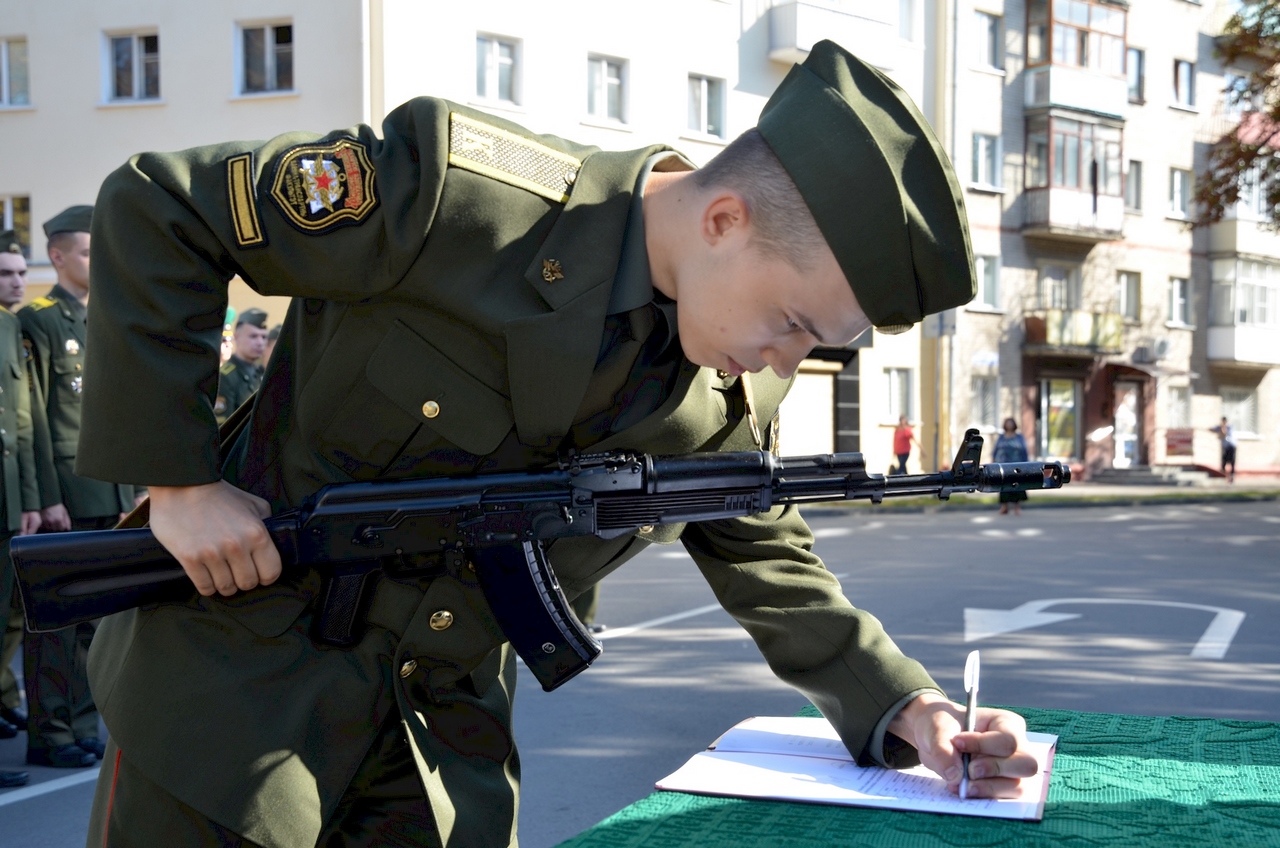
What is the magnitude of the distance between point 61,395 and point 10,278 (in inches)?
25.0

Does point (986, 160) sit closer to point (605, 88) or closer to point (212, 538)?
point (605, 88)

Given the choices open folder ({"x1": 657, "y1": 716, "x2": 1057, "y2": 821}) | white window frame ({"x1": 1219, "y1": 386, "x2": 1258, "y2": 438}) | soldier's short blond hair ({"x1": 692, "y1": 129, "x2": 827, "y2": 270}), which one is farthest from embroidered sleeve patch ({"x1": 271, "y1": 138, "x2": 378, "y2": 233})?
white window frame ({"x1": 1219, "y1": 386, "x2": 1258, "y2": 438})

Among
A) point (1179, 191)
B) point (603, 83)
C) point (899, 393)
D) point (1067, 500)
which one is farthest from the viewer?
point (1179, 191)

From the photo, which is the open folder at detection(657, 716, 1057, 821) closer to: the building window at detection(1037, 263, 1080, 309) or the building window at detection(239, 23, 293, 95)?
the building window at detection(239, 23, 293, 95)

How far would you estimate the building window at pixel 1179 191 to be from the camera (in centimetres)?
3966

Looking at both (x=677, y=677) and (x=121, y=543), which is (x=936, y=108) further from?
(x=121, y=543)

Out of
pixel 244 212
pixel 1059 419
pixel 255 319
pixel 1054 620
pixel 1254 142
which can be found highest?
pixel 1254 142

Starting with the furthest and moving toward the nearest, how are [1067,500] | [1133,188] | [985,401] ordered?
[1133,188]
[985,401]
[1067,500]

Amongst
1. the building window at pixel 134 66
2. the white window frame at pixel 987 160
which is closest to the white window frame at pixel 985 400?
the white window frame at pixel 987 160

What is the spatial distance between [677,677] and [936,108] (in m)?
28.6

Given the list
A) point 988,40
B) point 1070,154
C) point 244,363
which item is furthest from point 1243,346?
point 244,363

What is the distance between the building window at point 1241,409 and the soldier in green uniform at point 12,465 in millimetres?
41259

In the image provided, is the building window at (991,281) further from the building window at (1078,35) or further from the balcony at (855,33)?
the building window at (1078,35)

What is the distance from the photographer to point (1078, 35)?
3631cm
